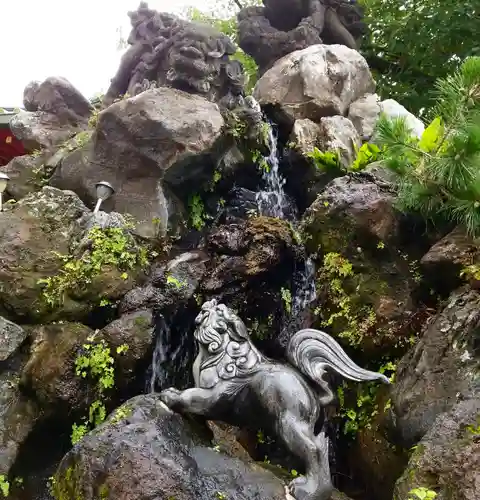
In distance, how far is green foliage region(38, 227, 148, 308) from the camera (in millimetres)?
5641

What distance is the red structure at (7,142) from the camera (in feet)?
38.5

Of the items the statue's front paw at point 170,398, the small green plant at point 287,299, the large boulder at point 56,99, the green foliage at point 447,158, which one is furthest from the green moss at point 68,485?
the large boulder at point 56,99

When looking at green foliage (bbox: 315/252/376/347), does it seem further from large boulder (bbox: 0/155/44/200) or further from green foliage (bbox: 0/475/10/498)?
large boulder (bbox: 0/155/44/200)

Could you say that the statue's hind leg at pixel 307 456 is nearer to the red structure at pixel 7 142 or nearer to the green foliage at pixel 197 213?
the green foliage at pixel 197 213

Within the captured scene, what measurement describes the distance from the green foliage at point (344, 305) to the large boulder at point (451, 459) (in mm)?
1853

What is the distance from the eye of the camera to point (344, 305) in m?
5.21

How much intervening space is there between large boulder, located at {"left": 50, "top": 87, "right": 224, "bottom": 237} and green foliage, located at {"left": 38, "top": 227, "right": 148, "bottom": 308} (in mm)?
730

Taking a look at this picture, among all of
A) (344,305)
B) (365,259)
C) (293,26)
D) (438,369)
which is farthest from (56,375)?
(293,26)

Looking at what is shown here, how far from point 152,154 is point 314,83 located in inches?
134

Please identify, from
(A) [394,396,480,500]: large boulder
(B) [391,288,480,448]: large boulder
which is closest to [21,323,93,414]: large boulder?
(B) [391,288,480,448]: large boulder

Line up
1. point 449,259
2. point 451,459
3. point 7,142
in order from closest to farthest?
1. point 451,459
2. point 449,259
3. point 7,142

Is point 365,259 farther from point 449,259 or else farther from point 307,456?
point 307,456

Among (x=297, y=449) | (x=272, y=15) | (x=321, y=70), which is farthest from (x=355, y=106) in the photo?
(x=297, y=449)

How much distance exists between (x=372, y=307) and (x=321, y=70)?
5.28m
